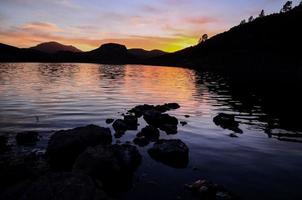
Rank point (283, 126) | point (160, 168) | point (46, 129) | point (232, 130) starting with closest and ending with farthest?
point (160, 168) < point (46, 129) < point (232, 130) < point (283, 126)

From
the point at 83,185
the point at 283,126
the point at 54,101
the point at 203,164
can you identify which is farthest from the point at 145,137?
the point at 54,101

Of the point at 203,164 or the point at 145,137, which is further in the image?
the point at 145,137

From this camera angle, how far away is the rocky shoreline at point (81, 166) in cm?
1173

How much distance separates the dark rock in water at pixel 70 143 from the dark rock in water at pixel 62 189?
6.75 m

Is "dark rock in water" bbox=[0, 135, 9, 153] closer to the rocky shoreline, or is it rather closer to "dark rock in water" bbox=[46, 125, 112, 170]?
the rocky shoreline

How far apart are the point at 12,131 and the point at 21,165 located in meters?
10.8

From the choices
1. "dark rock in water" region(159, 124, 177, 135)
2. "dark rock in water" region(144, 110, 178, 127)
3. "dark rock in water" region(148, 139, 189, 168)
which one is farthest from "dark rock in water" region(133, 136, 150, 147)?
"dark rock in water" region(144, 110, 178, 127)

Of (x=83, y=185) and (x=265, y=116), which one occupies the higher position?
(x=83, y=185)

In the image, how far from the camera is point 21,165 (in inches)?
679

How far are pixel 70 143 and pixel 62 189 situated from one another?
9.23 meters

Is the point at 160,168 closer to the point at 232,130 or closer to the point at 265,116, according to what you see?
the point at 232,130

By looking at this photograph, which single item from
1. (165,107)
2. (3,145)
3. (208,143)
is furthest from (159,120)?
(3,145)

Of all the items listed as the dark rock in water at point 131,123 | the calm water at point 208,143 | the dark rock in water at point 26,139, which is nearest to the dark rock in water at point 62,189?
the calm water at point 208,143

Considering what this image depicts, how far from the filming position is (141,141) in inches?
973
